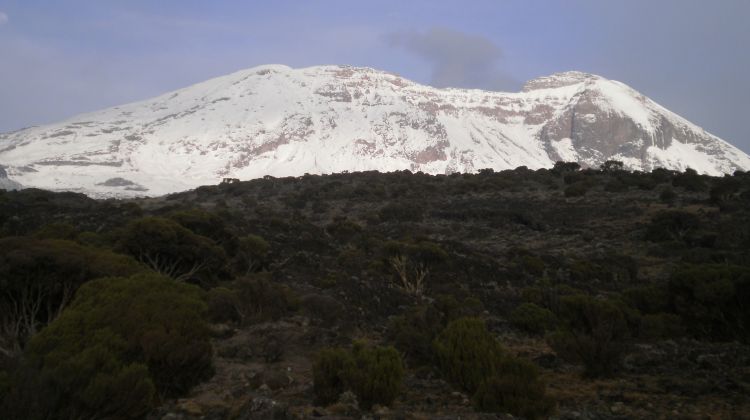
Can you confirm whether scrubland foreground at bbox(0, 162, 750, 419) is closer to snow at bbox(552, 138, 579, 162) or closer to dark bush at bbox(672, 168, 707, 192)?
dark bush at bbox(672, 168, 707, 192)

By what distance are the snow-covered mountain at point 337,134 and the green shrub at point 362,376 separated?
70452mm

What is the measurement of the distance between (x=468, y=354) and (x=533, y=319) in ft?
17.1

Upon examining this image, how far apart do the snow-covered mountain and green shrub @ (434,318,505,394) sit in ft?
232

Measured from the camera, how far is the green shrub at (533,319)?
37.6 ft

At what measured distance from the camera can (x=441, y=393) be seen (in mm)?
7109

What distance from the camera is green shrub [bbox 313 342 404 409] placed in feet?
21.1

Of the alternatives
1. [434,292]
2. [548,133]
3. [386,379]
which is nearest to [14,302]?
[386,379]

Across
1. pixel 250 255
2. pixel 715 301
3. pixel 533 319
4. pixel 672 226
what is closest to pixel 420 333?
pixel 533 319

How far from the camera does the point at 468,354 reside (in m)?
6.82

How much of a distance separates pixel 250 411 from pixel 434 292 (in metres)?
11.0

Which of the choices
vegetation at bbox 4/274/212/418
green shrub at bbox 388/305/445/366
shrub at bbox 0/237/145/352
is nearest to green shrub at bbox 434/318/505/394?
green shrub at bbox 388/305/445/366

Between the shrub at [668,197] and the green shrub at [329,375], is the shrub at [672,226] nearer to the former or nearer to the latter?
the shrub at [668,197]

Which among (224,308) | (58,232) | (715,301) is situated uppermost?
A: (58,232)

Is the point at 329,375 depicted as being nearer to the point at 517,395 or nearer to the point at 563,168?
the point at 517,395
